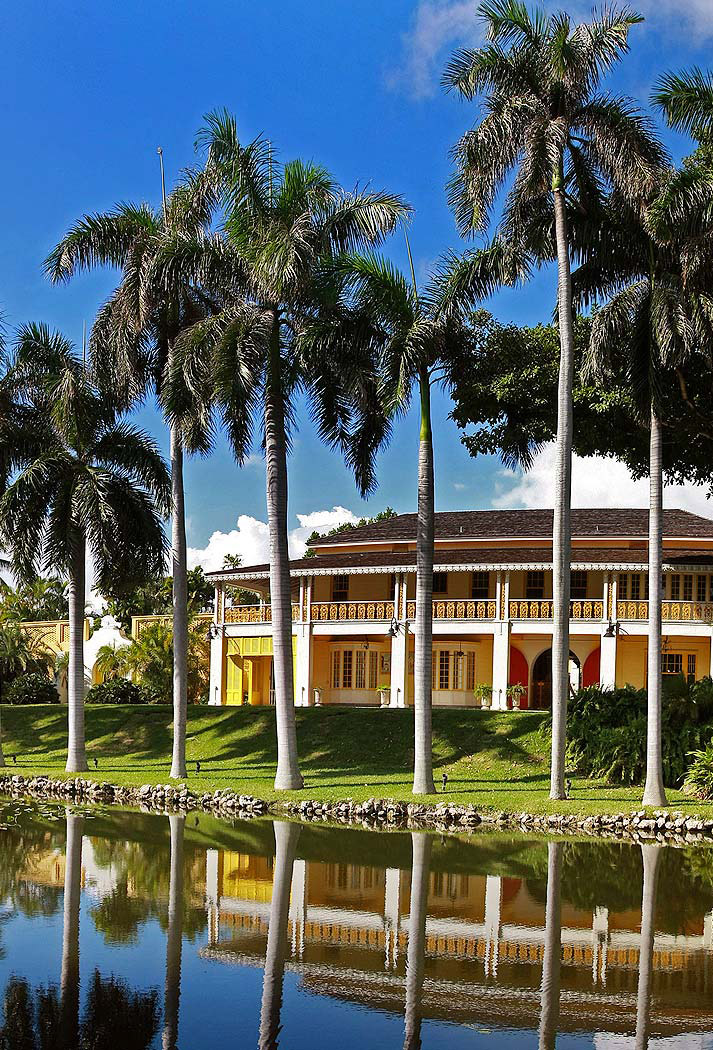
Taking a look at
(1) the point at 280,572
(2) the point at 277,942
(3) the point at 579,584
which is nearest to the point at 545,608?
(3) the point at 579,584

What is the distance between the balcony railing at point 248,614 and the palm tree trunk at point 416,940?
2365cm

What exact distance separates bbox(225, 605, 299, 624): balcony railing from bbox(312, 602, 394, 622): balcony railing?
6.23ft

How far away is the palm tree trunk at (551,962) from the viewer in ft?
31.4

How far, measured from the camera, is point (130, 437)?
3144cm

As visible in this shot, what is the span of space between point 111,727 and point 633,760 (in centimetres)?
1721

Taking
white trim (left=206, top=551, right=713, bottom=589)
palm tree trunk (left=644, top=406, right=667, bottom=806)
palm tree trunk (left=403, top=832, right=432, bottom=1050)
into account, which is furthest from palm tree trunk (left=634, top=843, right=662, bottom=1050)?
white trim (left=206, top=551, right=713, bottom=589)

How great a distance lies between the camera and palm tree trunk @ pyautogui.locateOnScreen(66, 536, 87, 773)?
3077cm

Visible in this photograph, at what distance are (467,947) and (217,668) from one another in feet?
108

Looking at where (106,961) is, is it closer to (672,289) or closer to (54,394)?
(672,289)

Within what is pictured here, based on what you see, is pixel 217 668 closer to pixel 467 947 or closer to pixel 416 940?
pixel 416 940

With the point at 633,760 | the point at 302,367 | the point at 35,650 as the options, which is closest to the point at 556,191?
the point at 302,367

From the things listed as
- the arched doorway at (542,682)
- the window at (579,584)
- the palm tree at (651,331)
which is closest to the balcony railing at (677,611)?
the window at (579,584)

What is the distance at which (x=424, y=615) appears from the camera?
84.5 feet

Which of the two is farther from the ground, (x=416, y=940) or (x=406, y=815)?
(x=416, y=940)
